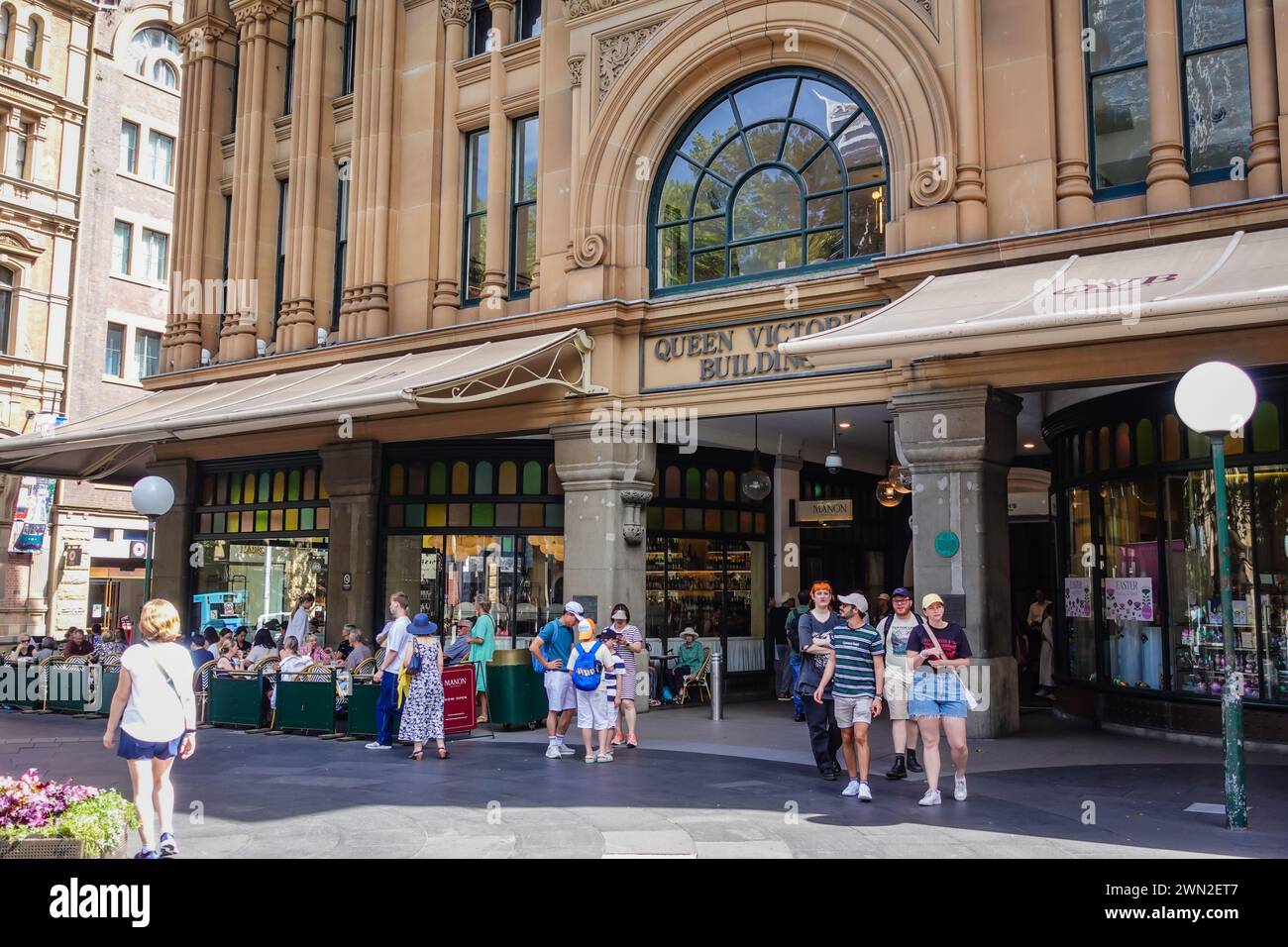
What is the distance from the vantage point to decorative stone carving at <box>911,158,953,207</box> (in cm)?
1334

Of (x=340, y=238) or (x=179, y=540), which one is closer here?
(x=340, y=238)

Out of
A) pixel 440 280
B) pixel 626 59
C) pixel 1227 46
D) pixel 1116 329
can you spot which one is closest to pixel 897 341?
pixel 1116 329

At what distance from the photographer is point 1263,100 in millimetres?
11742

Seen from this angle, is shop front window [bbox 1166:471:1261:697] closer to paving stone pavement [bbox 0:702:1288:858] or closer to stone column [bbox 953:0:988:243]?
paving stone pavement [bbox 0:702:1288:858]

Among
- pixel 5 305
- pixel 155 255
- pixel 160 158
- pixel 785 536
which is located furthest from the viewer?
pixel 160 158

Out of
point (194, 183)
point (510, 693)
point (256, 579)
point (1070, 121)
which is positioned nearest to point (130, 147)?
point (194, 183)

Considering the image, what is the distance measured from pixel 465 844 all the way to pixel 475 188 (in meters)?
13.4

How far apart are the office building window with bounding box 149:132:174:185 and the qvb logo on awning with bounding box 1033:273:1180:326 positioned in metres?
34.8

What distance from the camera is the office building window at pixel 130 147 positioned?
37.1m

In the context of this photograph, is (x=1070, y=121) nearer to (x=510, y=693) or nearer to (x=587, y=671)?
(x=587, y=671)

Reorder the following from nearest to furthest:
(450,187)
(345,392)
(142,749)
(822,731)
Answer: (142,749) → (822,731) → (345,392) → (450,187)

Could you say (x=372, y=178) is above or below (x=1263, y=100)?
above

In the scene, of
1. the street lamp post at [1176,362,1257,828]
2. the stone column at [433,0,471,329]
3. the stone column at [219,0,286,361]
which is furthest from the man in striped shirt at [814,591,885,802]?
the stone column at [219,0,286,361]

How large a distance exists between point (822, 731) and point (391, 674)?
525cm
